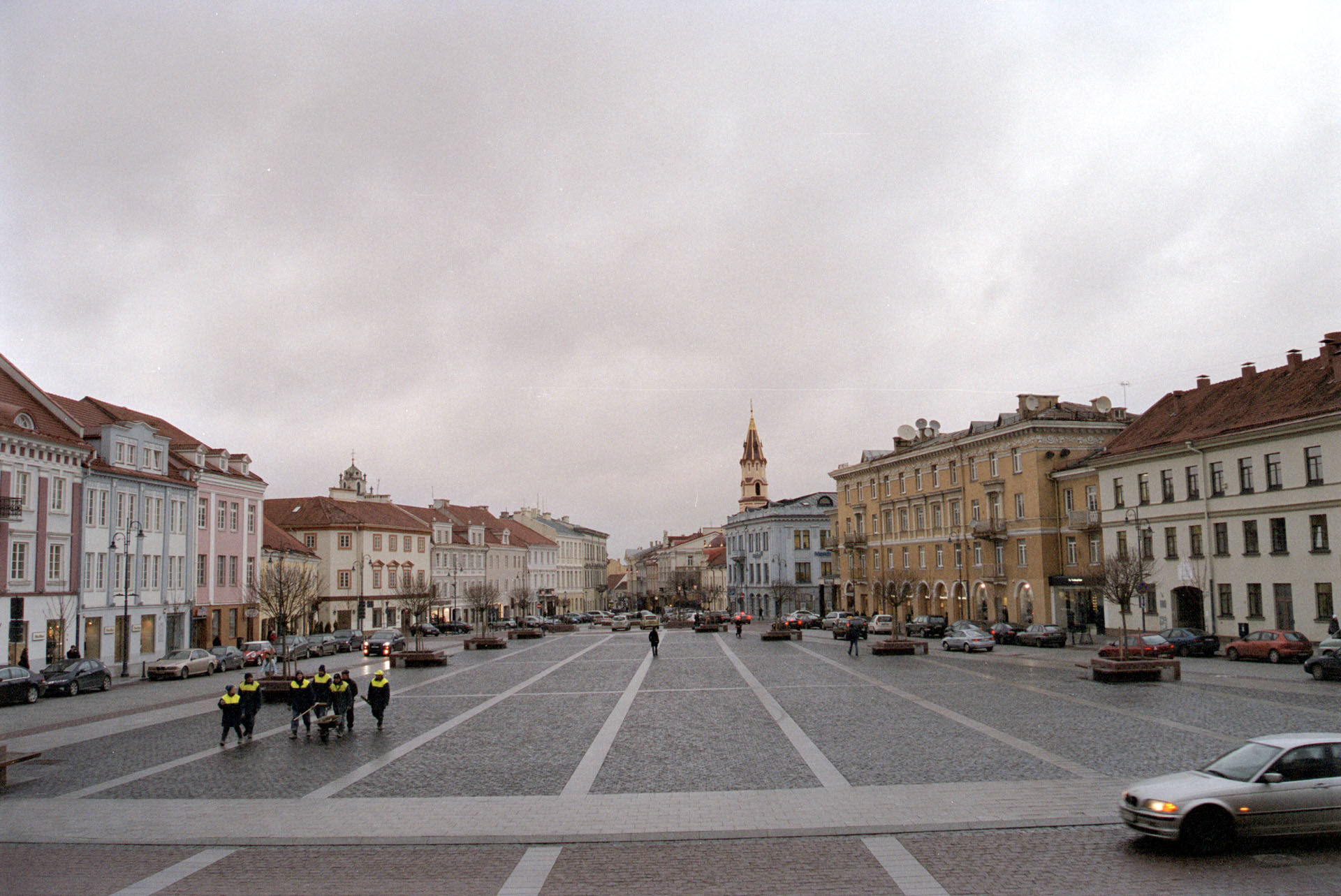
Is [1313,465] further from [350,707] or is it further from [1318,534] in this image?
[350,707]

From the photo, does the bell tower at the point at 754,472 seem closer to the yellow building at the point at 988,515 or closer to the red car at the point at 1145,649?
the yellow building at the point at 988,515

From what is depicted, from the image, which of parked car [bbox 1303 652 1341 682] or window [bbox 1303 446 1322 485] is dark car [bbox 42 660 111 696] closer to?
parked car [bbox 1303 652 1341 682]

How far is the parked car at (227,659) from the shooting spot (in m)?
42.6

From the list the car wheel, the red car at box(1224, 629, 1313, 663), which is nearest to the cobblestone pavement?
the car wheel

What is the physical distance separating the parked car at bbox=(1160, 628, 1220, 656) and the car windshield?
30.9m

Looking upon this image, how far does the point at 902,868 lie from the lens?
1082cm

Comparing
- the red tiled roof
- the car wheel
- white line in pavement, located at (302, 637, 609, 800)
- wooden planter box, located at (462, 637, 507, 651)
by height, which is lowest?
wooden planter box, located at (462, 637, 507, 651)

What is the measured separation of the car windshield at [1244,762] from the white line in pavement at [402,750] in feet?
40.2

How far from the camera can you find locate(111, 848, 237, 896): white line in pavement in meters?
10.5

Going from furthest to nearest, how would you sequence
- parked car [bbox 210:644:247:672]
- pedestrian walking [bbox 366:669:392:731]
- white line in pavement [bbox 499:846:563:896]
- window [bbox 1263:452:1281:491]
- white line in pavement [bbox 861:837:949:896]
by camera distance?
parked car [bbox 210:644:247:672] < window [bbox 1263:452:1281:491] < pedestrian walking [bbox 366:669:392:731] < white line in pavement [bbox 499:846:563:896] < white line in pavement [bbox 861:837:949:896]

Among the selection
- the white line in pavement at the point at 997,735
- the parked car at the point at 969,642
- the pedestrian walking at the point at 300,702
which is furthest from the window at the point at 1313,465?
the pedestrian walking at the point at 300,702

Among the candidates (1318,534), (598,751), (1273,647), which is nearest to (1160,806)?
(598,751)

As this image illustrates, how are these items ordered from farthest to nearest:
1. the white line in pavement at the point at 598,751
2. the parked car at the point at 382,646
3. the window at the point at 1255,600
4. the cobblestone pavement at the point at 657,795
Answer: the parked car at the point at 382,646, the window at the point at 1255,600, the white line in pavement at the point at 598,751, the cobblestone pavement at the point at 657,795

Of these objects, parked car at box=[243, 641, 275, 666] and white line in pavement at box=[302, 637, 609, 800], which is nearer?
white line in pavement at box=[302, 637, 609, 800]
